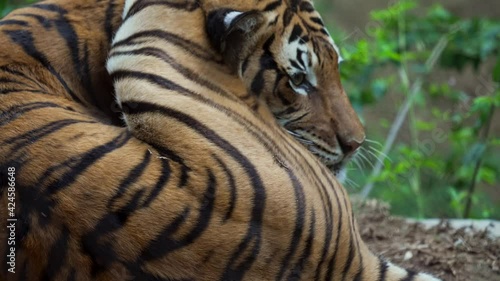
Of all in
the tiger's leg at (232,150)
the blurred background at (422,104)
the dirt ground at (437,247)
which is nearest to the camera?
the tiger's leg at (232,150)

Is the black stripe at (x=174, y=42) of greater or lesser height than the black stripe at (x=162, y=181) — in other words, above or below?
above

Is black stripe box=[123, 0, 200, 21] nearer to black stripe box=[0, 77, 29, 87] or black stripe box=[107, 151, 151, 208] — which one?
black stripe box=[0, 77, 29, 87]

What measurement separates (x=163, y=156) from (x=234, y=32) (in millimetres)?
544

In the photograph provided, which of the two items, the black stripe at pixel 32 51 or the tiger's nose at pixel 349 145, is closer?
the black stripe at pixel 32 51

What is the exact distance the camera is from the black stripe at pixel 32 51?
93.2 inches

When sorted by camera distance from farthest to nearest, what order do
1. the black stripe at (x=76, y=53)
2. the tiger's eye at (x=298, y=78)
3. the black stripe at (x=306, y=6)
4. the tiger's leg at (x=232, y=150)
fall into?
the black stripe at (x=306, y=6) < the tiger's eye at (x=298, y=78) < the black stripe at (x=76, y=53) < the tiger's leg at (x=232, y=150)

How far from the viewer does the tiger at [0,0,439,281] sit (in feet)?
6.08

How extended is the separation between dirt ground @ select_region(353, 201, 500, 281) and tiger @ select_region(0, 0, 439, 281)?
0.58 meters

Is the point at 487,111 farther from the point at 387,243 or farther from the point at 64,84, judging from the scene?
the point at 64,84

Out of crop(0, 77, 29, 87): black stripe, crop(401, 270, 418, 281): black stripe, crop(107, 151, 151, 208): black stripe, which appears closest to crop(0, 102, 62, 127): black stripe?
crop(0, 77, 29, 87): black stripe

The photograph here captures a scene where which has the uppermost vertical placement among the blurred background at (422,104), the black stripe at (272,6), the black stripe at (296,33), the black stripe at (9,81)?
the black stripe at (272,6)

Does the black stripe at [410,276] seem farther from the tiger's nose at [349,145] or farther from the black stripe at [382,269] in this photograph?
the tiger's nose at [349,145]

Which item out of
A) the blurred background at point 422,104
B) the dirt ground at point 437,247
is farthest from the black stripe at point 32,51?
the blurred background at point 422,104

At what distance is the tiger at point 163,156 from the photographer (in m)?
1.85
